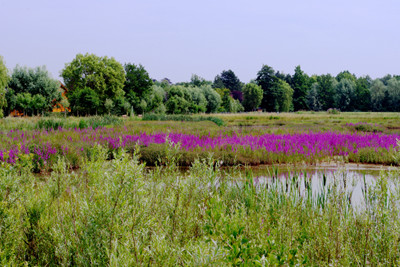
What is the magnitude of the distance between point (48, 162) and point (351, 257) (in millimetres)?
8649

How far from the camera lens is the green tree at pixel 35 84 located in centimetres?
4694

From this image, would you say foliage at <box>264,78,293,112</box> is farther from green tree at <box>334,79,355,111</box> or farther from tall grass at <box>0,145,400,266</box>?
tall grass at <box>0,145,400,266</box>

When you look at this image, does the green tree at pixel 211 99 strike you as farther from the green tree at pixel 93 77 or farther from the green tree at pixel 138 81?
the green tree at pixel 93 77

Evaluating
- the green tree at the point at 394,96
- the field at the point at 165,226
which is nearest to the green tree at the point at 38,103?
the field at the point at 165,226

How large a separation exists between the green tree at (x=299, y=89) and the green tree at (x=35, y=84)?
230ft

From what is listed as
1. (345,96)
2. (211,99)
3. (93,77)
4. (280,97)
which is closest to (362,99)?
(345,96)

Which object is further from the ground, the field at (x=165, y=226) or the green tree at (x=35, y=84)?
the green tree at (x=35, y=84)

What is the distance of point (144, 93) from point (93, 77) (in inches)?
378

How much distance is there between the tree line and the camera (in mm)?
45906

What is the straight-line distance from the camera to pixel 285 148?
12.5 metres

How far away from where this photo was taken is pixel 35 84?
4766cm

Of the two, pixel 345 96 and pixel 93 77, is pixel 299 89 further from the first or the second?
pixel 93 77

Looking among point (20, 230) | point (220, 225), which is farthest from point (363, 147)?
point (20, 230)

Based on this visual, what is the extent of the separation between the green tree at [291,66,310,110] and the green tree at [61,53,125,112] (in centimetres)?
5813
